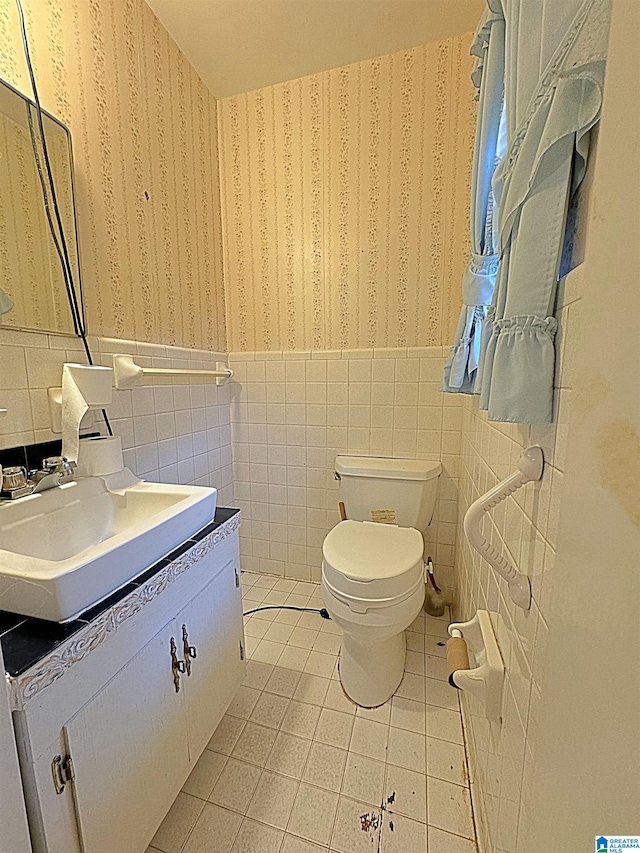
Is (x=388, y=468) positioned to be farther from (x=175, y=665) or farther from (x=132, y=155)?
(x=132, y=155)

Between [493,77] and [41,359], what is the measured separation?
1.30 meters

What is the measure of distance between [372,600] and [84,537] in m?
0.84

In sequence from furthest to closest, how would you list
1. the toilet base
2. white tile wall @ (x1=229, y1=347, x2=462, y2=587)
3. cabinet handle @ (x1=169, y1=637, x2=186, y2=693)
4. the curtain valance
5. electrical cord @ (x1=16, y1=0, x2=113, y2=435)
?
white tile wall @ (x1=229, y1=347, x2=462, y2=587) → the toilet base → electrical cord @ (x1=16, y1=0, x2=113, y2=435) → cabinet handle @ (x1=169, y1=637, x2=186, y2=693) → the curtain valance

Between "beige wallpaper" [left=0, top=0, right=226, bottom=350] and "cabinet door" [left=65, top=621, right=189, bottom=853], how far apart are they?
100 cm

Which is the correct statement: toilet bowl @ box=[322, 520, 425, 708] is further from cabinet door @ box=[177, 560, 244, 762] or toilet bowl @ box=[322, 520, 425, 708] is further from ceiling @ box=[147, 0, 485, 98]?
ceiling @ box=[147, 0, 485, 98]

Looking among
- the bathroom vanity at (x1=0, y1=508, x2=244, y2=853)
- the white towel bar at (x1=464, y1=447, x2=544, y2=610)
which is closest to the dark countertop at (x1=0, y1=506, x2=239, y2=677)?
the bathroom vanity at (x1=0, y1=508, x2=244, y2=853)

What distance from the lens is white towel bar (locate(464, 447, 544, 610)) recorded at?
0.58 meters

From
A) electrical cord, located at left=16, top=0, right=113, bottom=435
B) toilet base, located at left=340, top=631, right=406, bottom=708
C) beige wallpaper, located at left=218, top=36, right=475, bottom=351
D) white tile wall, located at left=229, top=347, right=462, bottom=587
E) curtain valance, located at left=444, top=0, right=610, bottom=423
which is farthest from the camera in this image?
white tile wall, located at left=229, top=347, right=462, bottom=587

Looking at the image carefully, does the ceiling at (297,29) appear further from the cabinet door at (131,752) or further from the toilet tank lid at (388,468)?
Result: the cabinet door at (131,752)

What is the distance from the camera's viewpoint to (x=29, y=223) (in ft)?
3.24

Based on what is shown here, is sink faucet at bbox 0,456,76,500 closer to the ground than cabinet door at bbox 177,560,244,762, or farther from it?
farther from it

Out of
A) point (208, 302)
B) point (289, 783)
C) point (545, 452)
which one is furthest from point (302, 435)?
point (545, 452)

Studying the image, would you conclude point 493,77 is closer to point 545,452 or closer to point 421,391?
point 545,452

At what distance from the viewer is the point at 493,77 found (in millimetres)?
816
